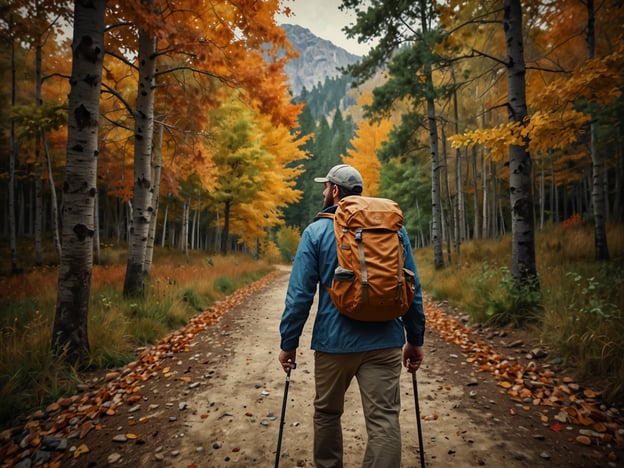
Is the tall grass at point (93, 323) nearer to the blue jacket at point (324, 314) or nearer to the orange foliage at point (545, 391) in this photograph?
A: the blue jacket at point (324, 314)

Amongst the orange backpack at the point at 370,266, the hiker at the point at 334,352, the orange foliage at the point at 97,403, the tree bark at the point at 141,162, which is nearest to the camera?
the orange backpack at the point at 370,266

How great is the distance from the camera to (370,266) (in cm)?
188

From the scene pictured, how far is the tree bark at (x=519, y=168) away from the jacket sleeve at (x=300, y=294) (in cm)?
556

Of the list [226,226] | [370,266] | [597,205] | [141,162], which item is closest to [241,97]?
[141,162]

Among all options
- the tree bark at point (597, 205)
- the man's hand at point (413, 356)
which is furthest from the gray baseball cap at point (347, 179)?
the tree bark at point (597, 205)

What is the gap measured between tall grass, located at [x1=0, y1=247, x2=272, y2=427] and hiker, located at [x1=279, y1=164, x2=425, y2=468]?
316 centimetres

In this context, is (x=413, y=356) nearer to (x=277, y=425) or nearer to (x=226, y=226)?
(x=277, y=425)

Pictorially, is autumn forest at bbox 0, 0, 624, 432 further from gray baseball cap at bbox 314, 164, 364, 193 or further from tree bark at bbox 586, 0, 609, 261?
gray baseball cap at bbox 314, 164, 364, 193

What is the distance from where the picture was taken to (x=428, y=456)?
2553 millimetres

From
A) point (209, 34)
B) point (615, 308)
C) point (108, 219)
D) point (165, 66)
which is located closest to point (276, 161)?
point (165, 66)

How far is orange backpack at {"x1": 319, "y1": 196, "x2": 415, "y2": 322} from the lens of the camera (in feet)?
6.08

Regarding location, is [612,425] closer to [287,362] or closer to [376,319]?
[376,319]

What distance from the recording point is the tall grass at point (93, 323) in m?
3.29

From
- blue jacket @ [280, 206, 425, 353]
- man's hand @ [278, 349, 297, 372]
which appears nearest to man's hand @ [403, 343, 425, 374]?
blue jacket @ [280, 206, 425, 353]
